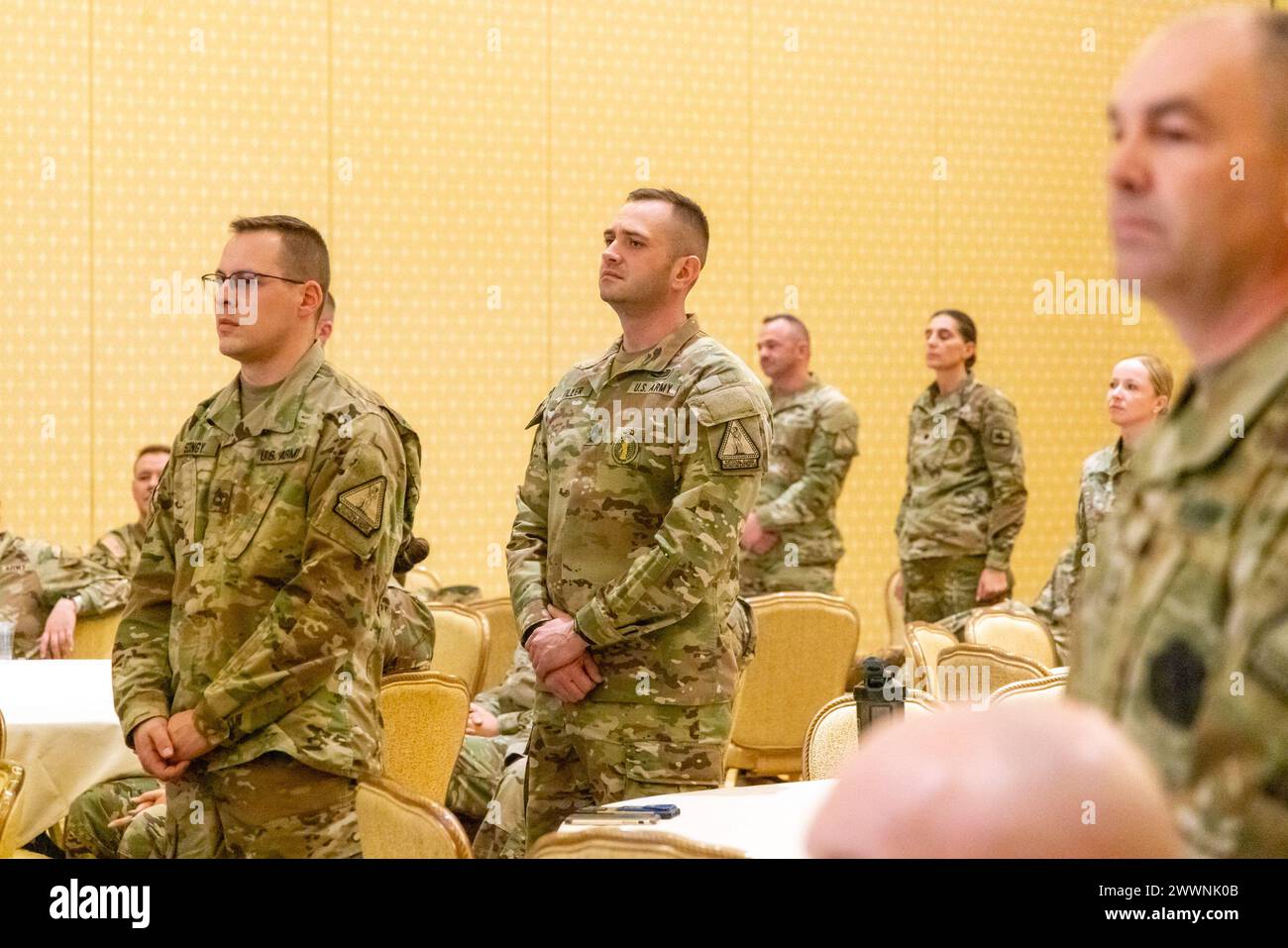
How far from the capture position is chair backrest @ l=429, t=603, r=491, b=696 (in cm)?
488

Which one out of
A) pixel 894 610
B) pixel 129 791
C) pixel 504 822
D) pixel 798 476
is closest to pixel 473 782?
pixel 504 822

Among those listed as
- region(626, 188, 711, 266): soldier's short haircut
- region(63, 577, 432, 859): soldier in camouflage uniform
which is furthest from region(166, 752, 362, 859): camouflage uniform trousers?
region(626, 188, 711, 266): soldier's short haircut

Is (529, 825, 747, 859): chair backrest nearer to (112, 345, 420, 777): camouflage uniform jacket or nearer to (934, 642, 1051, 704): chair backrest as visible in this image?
(112, 345, 420, 777): camouflage uniform jacket

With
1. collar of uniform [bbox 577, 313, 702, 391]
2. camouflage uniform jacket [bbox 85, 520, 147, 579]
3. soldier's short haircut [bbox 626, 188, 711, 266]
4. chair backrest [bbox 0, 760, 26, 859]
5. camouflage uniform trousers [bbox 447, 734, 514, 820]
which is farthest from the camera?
camouflage uniform jacket [bbox 85, 520, 147, 579]

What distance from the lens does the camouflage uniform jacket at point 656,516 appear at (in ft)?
9.80

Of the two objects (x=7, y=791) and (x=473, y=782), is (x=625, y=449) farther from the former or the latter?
(x=473, y=782)

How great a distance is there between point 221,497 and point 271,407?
0.18 meters

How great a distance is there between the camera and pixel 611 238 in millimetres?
3312

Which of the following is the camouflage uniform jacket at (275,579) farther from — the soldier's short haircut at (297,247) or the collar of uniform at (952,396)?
the collar of uniform at (952,396)
